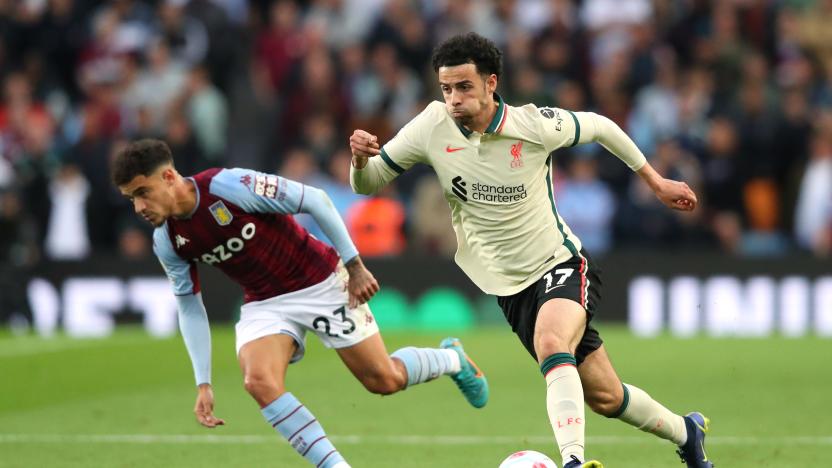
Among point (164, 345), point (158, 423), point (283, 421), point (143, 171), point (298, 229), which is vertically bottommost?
point (164, 345)

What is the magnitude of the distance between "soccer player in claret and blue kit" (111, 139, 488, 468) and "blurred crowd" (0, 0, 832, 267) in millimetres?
7984

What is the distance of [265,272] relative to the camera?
725 centimetres

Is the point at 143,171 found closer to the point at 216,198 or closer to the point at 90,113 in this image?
the point at 216,198

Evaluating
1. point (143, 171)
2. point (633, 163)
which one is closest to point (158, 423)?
point (143, 171)

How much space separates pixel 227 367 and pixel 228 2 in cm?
737

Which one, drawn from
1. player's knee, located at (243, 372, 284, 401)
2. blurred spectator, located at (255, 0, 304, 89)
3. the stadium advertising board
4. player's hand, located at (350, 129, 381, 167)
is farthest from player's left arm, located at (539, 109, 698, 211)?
blurred spectator, located at (255, 0, 304, 89)

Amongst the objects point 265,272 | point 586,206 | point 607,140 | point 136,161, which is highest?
point 136,161

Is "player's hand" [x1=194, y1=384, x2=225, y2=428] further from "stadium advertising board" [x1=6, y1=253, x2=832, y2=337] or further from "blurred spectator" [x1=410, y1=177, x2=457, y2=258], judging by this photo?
"blurred spectator" [x1=410, y1=177, x2=457, y2=258]

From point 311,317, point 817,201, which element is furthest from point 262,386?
point 817,201

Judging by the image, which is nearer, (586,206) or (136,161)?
(136,161)

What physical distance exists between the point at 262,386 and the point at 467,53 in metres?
1.90

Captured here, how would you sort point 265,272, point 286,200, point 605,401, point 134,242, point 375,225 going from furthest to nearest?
point 134,242, point 375,225, point 265,272, point 286,200, point 605,401

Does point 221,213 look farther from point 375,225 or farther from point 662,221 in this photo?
point 662,221

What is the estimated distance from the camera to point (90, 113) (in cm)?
1723
